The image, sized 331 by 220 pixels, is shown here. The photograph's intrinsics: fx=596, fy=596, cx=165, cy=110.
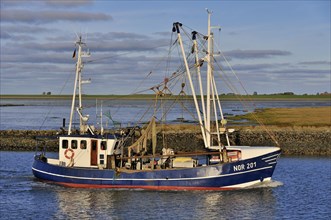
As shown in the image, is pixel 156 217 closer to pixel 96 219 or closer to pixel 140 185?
pixel 96 219

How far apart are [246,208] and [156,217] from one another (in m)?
6.09

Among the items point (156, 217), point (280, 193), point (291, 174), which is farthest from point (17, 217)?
point (291, 174)

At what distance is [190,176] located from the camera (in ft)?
133

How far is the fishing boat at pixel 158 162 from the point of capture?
4072cm

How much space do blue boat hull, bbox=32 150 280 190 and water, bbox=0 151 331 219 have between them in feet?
1.98

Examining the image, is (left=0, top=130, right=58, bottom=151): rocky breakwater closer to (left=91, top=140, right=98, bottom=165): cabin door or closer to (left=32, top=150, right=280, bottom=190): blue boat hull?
(left=91, top=140, right=98, bottom=165): cabin door

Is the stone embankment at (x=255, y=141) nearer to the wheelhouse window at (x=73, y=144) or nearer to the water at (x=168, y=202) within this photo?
the water at (x=168, y=202)

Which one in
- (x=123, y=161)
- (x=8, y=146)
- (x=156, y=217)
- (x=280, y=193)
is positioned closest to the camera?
(x=156, y=217)

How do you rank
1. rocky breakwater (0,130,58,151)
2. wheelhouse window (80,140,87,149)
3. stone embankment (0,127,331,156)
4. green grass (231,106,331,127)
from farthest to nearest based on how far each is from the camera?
green grass (231,106,331,127) → rocky breakwater (0,130,58,151) → stone embankment (0,127,331,156) → wheelhouse window (80,140,87,149)

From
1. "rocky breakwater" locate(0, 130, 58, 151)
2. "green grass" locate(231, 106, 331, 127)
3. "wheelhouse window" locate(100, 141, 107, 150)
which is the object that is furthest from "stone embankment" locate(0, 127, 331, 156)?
"wheelhouse window" locate(100, 141, 107, 150)

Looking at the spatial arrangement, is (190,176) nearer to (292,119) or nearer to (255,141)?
(255,141)

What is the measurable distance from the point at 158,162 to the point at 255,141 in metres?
27.2

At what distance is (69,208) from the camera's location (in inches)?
1435

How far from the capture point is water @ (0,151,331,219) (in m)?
34.4
